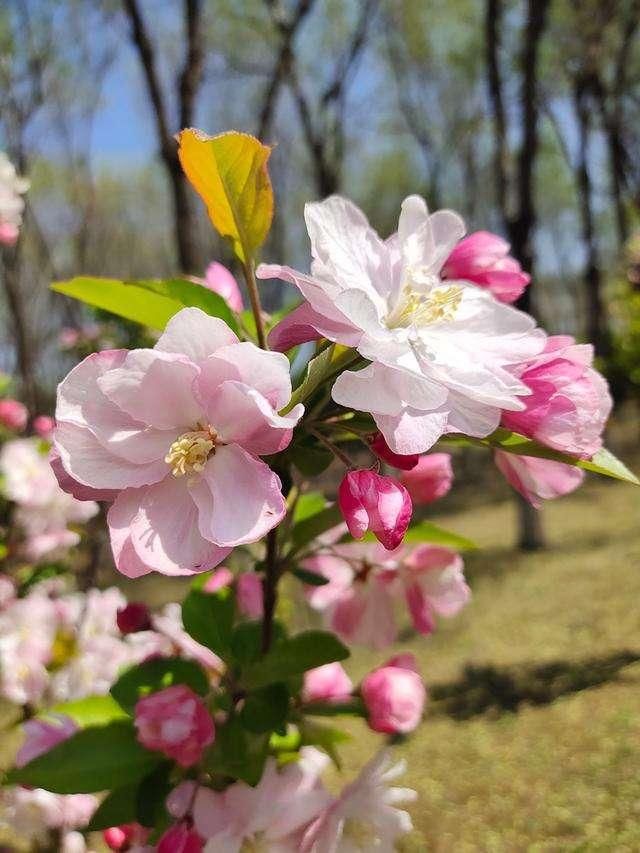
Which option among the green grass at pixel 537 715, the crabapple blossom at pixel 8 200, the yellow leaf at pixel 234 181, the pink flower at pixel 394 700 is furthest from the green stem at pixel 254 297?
the crabapple blossom at pixel 8 200

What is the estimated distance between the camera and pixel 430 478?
0.83 metres

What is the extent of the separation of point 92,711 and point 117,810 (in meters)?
0.13

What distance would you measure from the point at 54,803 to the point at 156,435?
40.3 inches

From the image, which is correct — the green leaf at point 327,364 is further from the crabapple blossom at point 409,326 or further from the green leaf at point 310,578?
the green leaf at point 310,578

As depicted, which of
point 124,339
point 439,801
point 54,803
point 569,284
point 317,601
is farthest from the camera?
point 569,284

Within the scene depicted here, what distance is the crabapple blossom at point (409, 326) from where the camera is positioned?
54 cm

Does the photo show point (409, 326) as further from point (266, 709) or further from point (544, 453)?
point (266, 709)

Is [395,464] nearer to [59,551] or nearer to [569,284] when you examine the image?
[59,551]

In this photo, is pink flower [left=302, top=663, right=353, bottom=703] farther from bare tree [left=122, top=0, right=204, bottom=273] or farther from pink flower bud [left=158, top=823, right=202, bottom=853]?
bare tree [left=122, top=0, right=204, bottom=273]

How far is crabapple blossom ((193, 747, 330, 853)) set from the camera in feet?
2.50

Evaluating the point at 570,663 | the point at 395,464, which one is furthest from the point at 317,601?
the point at 570,663

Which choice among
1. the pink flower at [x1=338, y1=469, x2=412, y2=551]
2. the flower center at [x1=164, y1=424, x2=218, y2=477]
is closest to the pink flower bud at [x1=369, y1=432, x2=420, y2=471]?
the pink flower at [x1=338, y1=469, x2=412, y2=551]

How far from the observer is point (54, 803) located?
1.29m

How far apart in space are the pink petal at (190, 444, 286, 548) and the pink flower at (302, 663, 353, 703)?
1.67ft
